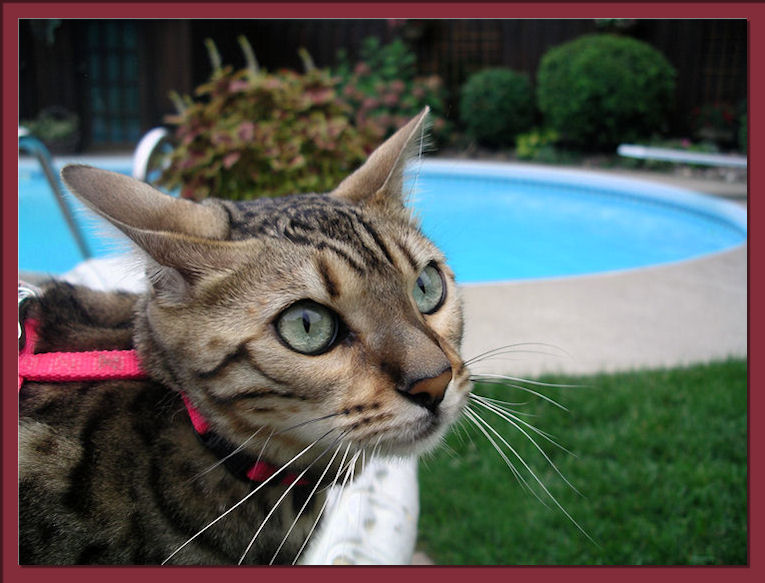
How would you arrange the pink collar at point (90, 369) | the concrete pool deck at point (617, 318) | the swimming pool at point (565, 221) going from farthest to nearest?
the swimming pool at point (565, 221) → the concrete pool deck at point (617, 318) → the pink collar at point (90, 369)

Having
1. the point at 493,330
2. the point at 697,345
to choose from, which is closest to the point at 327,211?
the point at 493,330

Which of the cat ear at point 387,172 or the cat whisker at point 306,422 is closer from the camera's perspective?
the cat whisker at point 306,422

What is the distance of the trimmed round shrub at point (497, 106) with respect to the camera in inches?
462

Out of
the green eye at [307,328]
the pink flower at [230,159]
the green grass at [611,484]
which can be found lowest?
the green grass at [611,484]

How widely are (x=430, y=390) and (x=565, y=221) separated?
7.43 meters

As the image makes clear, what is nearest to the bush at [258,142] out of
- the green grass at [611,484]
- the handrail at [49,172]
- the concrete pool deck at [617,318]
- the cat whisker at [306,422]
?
the handrail at [49,172]

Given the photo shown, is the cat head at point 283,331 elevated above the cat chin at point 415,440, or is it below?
above

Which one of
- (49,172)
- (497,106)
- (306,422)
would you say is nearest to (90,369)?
(306,422)

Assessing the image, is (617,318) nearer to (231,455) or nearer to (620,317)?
(620,317)

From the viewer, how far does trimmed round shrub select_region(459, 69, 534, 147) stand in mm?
11742

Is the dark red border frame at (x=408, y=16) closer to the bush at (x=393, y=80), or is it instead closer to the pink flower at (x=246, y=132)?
the pink flower at (x=246, y=132)

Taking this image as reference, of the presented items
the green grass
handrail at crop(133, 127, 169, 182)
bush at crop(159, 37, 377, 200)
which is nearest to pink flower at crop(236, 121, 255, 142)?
bush at crop(159, 37, 377, 200)

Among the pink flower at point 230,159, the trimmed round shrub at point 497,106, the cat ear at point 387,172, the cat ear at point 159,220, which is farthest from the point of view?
the trimmed round shrub at point 497,106

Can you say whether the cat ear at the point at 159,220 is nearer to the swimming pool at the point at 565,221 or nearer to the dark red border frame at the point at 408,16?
the dark red border frame at the point at 408,16
